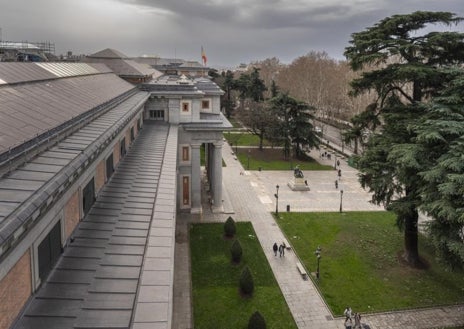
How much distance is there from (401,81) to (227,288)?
1504 centimetres

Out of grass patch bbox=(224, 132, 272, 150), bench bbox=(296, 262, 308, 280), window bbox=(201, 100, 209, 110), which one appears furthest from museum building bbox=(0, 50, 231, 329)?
grass patch bbox=(224, 132, 272, 150)

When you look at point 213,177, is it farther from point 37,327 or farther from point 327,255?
point 37,327

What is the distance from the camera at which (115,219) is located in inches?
490

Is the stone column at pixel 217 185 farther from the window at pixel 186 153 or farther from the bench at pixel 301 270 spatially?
the bench at pixel 301 270

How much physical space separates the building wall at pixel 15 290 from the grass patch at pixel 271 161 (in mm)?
41924

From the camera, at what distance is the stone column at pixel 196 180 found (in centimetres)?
3291

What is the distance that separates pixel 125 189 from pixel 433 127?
13.3 m

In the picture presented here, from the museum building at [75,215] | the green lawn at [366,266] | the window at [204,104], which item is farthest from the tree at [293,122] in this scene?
the museum building at [75,215]

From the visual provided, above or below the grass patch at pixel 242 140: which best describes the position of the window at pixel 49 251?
above

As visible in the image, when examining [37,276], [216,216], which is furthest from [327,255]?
[37,276]

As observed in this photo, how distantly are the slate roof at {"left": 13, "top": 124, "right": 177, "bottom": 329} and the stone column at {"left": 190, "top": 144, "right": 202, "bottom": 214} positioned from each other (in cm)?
1748

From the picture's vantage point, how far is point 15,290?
7.51m

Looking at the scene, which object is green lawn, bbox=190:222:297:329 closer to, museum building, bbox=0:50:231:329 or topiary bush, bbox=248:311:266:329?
topiary bush, bbox=248:311:266:329

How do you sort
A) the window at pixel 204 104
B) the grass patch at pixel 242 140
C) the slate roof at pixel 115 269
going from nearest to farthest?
the slate roof at pixel 115 269
the window at pixel 204 104
the grass patch at pixel 242 140
